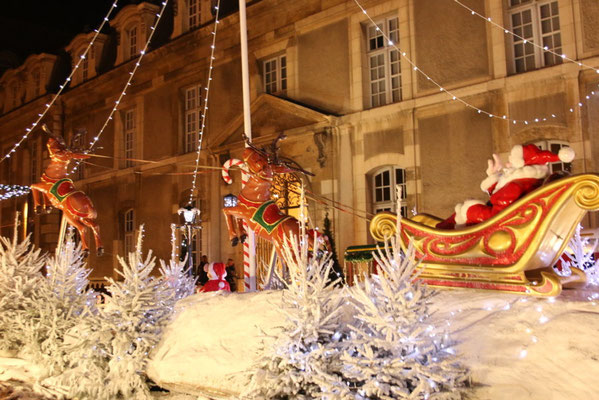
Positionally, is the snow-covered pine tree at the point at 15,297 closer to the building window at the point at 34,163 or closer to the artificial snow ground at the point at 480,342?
the artificial snow ground at the point at 480,342

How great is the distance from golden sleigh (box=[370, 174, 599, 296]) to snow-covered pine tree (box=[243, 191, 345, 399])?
956 millimetres

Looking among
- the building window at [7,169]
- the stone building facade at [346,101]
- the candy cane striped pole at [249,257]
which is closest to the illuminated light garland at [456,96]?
the stone building facade at [346,101]

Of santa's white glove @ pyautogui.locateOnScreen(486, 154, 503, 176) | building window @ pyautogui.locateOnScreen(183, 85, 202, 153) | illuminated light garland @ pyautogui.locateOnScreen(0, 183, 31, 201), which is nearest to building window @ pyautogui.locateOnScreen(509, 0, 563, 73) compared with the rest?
santa's white glove @ pyautogui.locateOnScreen(486, 154, 503, 176)

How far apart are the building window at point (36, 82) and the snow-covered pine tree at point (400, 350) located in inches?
884

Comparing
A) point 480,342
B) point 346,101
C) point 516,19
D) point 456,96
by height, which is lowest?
point 480,342

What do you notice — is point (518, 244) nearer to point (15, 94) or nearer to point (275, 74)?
point (275, 74)

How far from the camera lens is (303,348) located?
380 cm

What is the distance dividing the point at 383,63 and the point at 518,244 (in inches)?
344

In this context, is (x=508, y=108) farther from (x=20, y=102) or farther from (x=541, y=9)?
(x=20, y=102)

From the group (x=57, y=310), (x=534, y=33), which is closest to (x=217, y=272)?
(x=57, y=310)

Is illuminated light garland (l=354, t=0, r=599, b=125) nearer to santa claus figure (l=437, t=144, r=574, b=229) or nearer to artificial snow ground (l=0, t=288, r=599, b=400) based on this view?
santa claus figure (l=437, t=144, r=574, b=229)

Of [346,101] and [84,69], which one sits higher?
[84,69]

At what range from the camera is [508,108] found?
10375mm

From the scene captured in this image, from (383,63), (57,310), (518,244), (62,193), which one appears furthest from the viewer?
(383,63)
